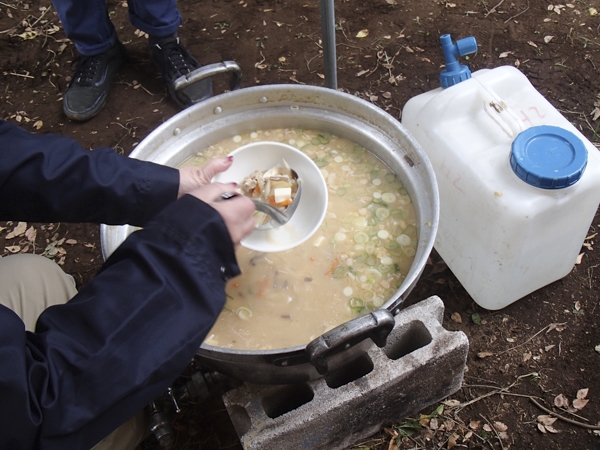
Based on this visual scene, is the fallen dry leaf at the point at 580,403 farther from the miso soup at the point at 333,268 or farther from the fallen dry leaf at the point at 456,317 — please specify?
the miso soup at the point at 333,268

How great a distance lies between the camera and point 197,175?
189cm

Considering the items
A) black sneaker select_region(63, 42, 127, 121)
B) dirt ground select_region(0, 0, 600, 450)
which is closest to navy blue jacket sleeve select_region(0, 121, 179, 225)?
dirt ground select_region(0, 0, 600, 450)

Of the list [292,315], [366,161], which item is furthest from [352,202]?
[292,315]

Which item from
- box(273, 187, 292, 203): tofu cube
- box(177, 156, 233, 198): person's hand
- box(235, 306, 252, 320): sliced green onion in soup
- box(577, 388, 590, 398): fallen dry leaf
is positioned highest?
box(177, 156, 233, 198): person's hand

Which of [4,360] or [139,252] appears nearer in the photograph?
[4,360]

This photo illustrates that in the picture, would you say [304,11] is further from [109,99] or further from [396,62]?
[109,99]

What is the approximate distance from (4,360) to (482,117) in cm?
216

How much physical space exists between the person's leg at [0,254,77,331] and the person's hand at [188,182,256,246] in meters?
1.02

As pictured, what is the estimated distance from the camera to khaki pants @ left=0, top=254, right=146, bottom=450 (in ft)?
6.83

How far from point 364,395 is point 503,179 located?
1.10m

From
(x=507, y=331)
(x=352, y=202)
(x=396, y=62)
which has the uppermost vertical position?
(x=352, y=202)

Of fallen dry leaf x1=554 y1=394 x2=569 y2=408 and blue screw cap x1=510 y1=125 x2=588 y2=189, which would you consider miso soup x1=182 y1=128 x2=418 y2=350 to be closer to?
blue screw cap x1=510 y1=125 x2=588 y2=189

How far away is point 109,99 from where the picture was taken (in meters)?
4.02

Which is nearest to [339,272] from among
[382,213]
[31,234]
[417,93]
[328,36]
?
[382,213]
